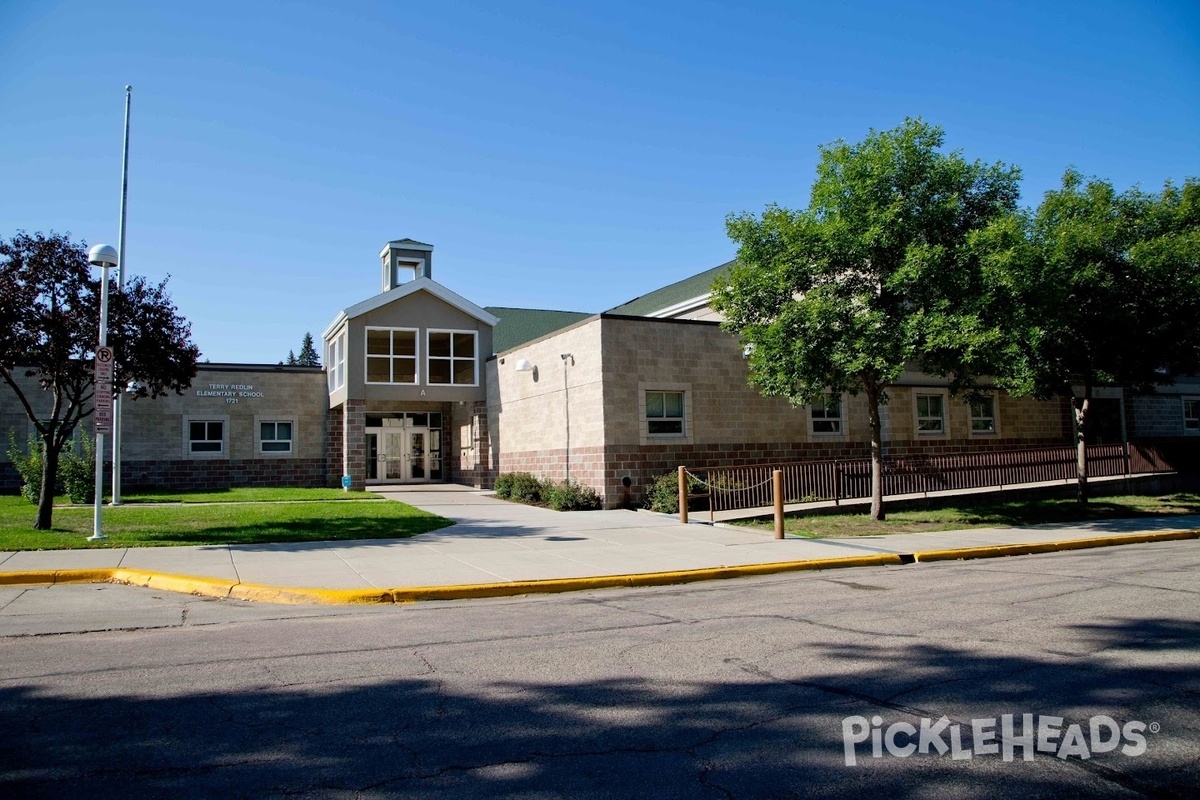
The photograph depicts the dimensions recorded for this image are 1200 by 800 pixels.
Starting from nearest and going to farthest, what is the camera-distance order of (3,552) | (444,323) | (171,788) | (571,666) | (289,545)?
(171,788)
(571,666)
(3,552)
(289,545)
(444,323)

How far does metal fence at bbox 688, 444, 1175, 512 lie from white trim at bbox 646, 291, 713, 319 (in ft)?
24.0

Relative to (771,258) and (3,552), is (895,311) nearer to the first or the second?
(771,258)

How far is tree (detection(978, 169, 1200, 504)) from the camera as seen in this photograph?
18516mm

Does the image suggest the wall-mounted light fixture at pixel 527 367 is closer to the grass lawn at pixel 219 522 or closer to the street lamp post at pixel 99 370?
the grass lawn at pixel 219 522

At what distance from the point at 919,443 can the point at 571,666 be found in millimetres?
20123

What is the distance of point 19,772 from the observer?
13.2ft

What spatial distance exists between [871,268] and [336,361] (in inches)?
781

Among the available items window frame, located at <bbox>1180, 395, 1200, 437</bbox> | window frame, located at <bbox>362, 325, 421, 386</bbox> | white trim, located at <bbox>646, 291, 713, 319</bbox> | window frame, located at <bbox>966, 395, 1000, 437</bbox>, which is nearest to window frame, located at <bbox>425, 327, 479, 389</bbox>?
window frame, located at <bbox>362, 325, 421, 386</bbox>

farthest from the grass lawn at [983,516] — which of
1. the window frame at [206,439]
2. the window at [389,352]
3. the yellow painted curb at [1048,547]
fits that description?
the window frame at [206,439]

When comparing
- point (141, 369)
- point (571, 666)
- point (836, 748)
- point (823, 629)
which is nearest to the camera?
point (836, 748)

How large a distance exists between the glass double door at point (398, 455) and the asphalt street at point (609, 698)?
2203cm

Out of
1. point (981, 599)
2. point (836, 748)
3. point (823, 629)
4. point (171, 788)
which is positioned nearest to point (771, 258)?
point (981, 599)

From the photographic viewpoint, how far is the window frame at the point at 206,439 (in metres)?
27.8

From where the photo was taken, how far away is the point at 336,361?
29.1 metres
